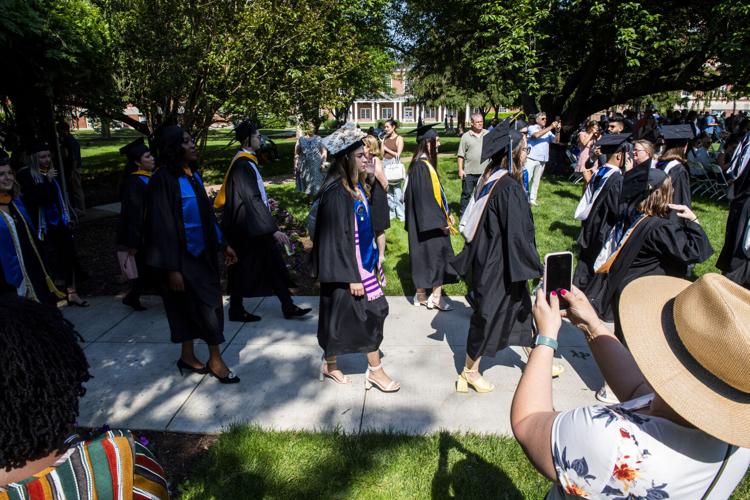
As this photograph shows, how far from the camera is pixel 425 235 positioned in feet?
18.4

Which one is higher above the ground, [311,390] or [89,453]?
[89,453]

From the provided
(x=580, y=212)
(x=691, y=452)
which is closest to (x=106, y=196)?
(x=580, y=212)

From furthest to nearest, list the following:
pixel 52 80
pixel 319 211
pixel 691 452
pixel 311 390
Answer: pixel 52 80 < pixel 311 390 < pixel 319 211 < pixel 691 452

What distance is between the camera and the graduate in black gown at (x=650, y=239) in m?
3.65

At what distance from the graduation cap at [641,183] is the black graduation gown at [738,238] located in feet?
4.42

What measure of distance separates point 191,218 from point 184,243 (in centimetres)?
19

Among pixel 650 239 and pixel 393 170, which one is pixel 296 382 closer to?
pixel 650 239

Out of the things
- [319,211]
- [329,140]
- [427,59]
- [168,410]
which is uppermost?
[427,59]

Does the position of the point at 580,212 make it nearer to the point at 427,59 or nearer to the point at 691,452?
the point at 691,452

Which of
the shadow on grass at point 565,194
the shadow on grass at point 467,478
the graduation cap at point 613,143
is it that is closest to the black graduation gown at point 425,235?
the graduation cap at point 613,143

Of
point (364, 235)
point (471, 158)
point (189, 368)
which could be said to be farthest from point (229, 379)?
point (471, 158)

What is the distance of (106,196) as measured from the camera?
41.6 feet

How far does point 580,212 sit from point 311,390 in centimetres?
335

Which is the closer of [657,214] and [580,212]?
[657,214]
